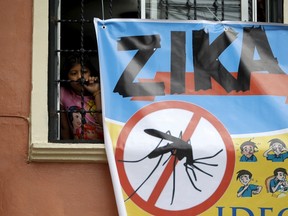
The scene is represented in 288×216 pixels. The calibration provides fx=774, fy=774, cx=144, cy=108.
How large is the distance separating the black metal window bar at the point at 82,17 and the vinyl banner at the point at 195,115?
0.38m

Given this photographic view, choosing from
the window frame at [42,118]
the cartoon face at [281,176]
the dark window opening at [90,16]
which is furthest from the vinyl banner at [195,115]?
the dark window opening at [90,16]

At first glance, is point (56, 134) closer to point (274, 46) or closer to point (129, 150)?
point (129, 150)

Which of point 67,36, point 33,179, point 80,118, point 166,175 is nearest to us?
point 166,175

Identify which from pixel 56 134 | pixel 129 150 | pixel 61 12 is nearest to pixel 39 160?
pixel 56 134

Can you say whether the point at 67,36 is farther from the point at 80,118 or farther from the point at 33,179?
the point at 33,179

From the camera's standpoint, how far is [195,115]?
23.4 feet

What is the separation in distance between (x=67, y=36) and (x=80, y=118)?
3.06 ft

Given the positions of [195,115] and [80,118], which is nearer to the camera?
[195,115]

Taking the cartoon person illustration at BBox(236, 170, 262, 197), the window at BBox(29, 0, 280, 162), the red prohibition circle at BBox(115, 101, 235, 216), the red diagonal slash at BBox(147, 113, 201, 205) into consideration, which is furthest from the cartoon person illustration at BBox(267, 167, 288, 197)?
the window at BBox(29, 0, 280, 162)

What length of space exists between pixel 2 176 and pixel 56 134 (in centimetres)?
64

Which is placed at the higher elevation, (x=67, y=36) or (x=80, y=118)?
(x=67, y=36)

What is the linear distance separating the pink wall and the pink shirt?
392 millimetres

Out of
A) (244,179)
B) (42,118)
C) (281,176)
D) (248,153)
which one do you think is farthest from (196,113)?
(42,118)

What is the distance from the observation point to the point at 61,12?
7738 mm
